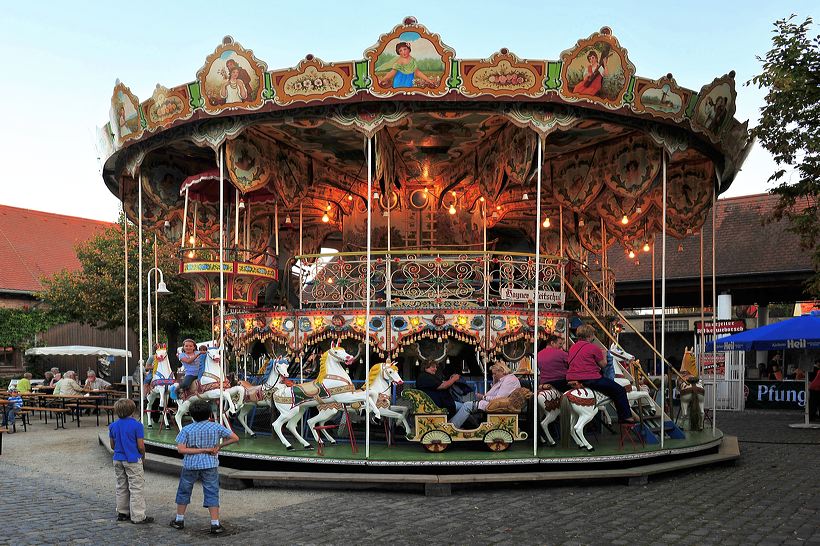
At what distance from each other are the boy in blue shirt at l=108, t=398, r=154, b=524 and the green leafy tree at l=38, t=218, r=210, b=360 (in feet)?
74.4

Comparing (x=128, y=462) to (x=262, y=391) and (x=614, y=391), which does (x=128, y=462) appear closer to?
(x=262, y=391)

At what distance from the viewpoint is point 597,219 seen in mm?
20344

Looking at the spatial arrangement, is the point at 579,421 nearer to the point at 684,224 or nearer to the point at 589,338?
the point at 589,338

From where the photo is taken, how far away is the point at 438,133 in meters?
15.4

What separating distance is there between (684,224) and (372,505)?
36.5ft

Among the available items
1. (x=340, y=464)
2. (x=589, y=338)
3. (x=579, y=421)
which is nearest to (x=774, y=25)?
(x=589, y=338)

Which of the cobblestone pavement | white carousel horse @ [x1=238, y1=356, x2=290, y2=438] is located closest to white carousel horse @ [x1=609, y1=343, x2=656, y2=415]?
the cobblestone pavement

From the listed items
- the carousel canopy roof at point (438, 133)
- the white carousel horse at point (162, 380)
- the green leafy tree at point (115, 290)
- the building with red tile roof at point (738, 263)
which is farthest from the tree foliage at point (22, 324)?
the building with red tile roof at point (738, 263)

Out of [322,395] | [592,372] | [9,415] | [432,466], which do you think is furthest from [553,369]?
[9,415]

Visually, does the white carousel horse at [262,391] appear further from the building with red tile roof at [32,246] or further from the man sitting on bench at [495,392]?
the building with red tile roof at [32,246]

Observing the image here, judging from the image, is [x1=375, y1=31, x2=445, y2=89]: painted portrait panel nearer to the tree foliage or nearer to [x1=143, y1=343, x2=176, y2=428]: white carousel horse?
[x1=143, y1=343, x2=176, y2=428]: white carousel horse

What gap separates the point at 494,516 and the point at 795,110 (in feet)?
42.5

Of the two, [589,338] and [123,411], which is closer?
[123,411]

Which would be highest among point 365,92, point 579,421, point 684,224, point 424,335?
point 365,92
